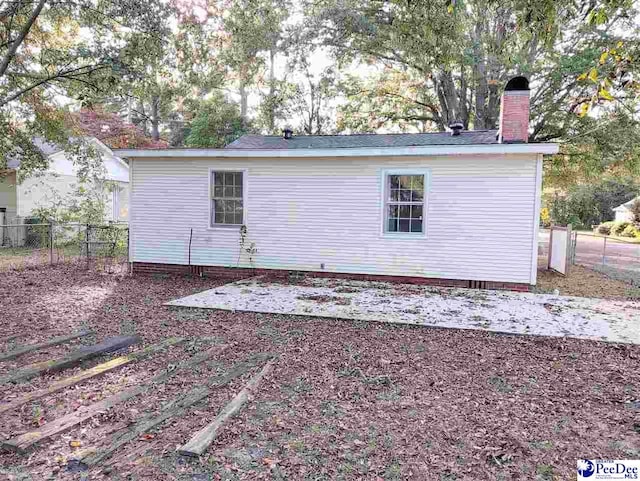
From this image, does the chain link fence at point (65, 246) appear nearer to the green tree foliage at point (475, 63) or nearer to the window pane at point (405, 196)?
the window pane at point (405, 196)

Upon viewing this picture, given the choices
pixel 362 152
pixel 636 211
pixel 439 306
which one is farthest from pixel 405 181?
pixel 636 211

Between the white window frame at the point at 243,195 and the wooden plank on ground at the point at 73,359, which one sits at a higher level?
the white window frame at the point at 243,195

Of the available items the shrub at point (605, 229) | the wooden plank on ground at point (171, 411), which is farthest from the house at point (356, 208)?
the shrub at point (605, 229)

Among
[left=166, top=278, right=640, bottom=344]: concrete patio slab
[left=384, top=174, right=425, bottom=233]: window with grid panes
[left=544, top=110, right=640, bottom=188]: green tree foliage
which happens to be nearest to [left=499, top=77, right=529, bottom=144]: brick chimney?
[left=384, top=174, right=425, bottom=233]: window with grid panes

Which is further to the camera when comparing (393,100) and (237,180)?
(393,100)

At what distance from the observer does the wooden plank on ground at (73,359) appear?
3.86 m

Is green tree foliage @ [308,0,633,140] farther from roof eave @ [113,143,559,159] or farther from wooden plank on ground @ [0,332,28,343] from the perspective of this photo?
wooden plank on ground @ [0,332,28,343]

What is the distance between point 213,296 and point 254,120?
1644 cm

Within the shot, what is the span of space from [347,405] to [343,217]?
19.3ft

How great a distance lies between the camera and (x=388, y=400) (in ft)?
11.6

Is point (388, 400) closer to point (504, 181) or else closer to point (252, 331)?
point (252, 331)

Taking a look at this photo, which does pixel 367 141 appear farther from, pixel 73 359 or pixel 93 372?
pixel 93 372

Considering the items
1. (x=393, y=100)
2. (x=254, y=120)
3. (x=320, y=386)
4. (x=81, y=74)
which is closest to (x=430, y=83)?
(x=393, y=100)

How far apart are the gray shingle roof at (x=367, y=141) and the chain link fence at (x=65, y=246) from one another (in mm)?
4141
